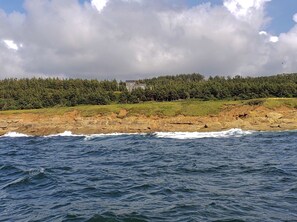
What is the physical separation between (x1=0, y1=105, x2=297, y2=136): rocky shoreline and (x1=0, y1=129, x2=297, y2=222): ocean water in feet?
96.8

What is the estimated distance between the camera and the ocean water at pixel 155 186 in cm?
1764

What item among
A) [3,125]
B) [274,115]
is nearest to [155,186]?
[274,115]

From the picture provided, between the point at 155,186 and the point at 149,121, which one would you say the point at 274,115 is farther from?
the point at 155,186

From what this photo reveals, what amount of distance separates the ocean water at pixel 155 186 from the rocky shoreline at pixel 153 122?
29512 millimetres

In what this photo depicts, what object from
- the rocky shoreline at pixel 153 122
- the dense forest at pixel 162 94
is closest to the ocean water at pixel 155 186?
the rocky shoreline at pixel 153 122

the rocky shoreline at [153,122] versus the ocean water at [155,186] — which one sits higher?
the rocky shoreline at [153,122]

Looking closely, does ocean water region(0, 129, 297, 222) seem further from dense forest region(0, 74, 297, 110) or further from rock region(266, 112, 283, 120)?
dense forest region(0, 74, 297, 110)

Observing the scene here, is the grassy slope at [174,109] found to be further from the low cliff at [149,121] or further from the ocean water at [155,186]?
the ocean water at [155,186]

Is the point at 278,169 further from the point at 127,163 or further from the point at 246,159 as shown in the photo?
the point at 127,163

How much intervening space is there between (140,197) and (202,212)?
4.19 m

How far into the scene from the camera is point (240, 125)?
224 feet

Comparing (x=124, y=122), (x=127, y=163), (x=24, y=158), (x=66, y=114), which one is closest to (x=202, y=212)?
(x=127, y=163)

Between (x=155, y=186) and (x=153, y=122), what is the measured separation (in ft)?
167

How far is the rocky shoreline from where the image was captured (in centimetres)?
6800
